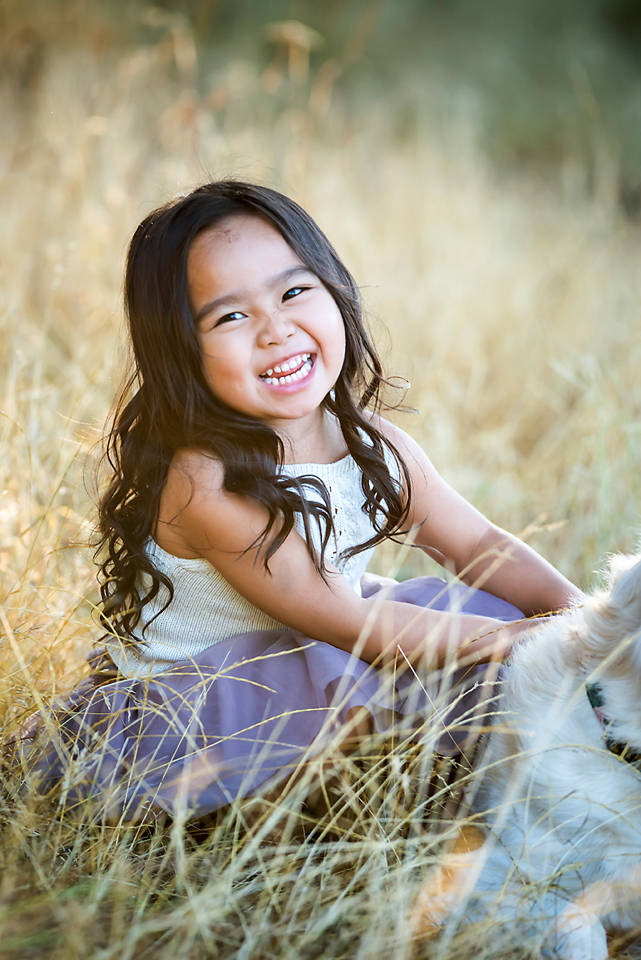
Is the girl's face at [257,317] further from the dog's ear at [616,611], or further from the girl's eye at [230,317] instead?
the dog's ear at [616,611]

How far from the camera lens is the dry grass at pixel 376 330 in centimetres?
141

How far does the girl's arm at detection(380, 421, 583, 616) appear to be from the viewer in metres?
2.13

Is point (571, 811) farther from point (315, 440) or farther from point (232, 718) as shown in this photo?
point (315, 440)

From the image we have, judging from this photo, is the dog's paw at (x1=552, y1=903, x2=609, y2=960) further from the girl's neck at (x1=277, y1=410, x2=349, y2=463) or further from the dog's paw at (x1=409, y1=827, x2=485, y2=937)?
the girl's neck at (x1=277, y1=410, x2=349, y2=463)

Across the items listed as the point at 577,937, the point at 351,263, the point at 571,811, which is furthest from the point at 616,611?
the point at 351,263

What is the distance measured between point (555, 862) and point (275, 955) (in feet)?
1.85

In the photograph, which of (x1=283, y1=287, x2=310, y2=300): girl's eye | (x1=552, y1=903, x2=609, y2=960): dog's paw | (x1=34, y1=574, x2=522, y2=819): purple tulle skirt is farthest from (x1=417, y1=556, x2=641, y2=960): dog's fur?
(x1=283, y1=287, x2=310, y2=300): girl's eye

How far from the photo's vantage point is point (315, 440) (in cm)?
204

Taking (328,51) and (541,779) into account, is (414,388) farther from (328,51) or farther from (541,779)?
(328,51)

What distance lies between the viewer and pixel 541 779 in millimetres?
1547

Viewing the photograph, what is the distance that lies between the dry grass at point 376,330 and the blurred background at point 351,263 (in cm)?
2

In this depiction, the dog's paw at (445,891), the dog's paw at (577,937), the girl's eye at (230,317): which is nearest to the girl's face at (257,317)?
the girl's eye at (230,317)

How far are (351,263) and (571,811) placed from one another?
3.68 meters

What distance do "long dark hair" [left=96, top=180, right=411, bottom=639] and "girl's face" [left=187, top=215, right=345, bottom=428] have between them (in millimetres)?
27
